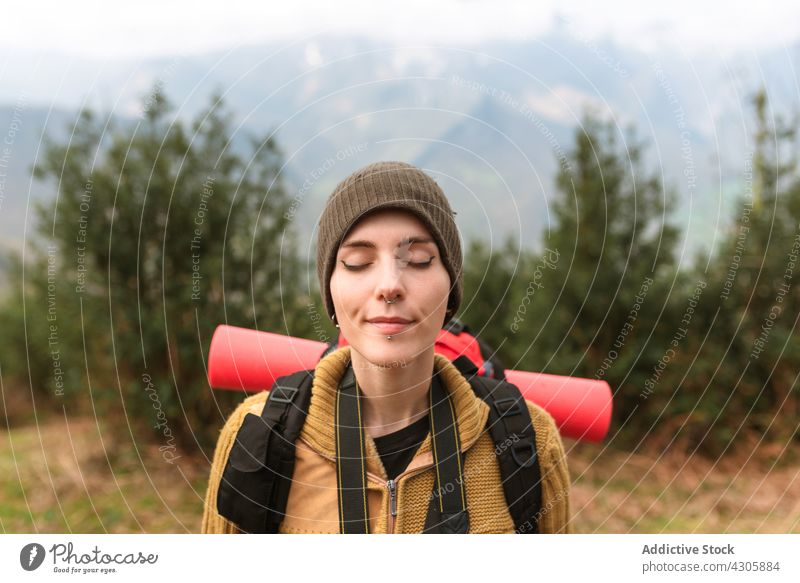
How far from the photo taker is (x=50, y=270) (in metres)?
4.19

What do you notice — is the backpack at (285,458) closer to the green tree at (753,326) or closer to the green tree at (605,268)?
the green tree at (605,268)

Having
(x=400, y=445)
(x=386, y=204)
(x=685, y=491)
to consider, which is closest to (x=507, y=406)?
(x=400, y=445)

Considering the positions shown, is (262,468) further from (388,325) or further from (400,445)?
(388,325)

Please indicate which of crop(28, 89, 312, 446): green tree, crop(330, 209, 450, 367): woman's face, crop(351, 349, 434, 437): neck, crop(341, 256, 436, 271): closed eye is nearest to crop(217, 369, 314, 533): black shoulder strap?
crop(351, 349, 434, 437): neck

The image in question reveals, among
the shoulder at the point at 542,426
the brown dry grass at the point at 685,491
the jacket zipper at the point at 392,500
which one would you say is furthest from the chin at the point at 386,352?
the brown dry grass at the point at 685,491

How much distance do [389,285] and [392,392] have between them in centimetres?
33

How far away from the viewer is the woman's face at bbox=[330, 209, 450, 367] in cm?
143

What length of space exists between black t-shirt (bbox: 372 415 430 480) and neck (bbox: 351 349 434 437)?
2 centimetres

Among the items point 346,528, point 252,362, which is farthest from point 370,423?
point 252,362

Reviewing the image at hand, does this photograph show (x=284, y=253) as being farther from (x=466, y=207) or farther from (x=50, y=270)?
(x=466, y=207)

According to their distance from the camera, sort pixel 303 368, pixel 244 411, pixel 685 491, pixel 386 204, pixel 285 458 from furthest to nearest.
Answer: pixel 685 491 → pixel 303 368 → pixel 244 411 → pixel 285 458 → pixel 386 204

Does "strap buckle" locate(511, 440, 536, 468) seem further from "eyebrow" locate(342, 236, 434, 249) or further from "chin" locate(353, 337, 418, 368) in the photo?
"eyebrow" locate(342, 236, 434, 249)

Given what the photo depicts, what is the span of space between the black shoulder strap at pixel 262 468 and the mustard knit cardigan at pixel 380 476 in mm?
30

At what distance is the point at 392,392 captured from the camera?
1598 mm
